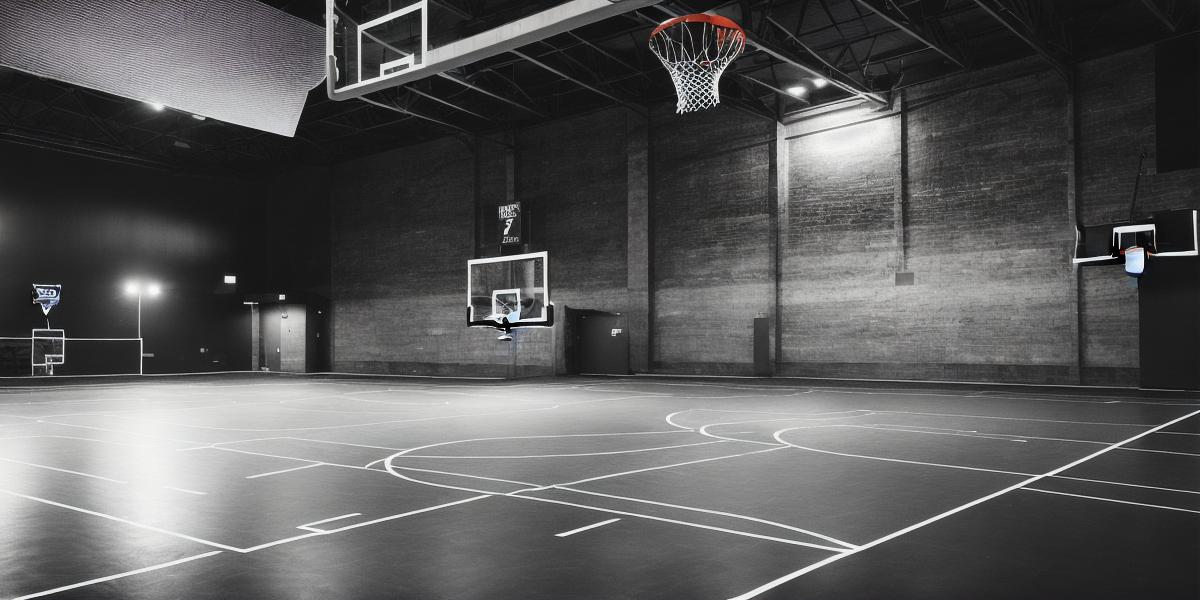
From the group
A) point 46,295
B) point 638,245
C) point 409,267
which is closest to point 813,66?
point 638,245

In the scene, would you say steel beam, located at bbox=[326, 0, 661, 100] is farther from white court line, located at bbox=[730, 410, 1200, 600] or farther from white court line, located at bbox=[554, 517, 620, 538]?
white court line, located at bbox=[730, 410, 1200, 600]

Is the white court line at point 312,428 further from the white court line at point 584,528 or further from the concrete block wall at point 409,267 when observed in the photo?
the concrete block wall at point 409,267

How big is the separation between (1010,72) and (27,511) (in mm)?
21946

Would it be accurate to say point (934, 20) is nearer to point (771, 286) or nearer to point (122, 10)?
point (771, 286)

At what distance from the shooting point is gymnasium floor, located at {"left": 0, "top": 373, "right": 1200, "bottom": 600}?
14.9 ft

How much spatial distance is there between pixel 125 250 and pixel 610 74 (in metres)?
21.0

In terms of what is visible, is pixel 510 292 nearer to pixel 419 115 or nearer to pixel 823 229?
pixel 419 115

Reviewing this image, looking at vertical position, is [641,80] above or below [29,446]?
above

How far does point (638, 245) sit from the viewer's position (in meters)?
26.8

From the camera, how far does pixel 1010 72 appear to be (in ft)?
67.9

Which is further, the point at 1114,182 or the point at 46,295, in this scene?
the point at 46,295

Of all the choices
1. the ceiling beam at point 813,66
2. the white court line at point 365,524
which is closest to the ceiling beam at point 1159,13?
the ceiling beam at point 813,66

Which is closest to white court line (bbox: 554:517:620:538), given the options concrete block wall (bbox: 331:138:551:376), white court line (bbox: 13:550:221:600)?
white court line (bbox: 13:550:221:600)

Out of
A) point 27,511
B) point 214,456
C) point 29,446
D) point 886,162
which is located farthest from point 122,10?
point 886,162
